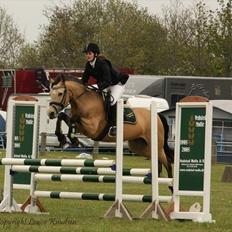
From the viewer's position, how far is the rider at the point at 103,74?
1511cm

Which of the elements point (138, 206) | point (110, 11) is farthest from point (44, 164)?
point (110, 11)

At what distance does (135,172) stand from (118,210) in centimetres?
55

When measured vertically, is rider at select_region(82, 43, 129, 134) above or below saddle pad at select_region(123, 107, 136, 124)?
above

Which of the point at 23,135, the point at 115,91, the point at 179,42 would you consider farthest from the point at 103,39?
the point at 23,135

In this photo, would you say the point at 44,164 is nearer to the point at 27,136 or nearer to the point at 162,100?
the point at 27,136

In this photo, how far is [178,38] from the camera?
67.6 metres

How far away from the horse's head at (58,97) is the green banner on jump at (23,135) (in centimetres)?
110

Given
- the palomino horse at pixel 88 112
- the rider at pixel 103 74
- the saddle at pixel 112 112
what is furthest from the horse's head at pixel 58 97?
the saddle at pixel 112 112

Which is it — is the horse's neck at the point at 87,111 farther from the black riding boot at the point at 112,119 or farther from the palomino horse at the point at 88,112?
the black riding boot at the point at 112,119

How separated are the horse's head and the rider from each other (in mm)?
714

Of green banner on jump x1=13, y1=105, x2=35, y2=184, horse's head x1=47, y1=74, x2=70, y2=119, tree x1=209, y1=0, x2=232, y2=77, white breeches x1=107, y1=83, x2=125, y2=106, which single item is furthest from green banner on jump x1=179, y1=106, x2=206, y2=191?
tree x1=209, y1=0, x2=232, y2=77

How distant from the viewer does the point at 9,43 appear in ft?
264

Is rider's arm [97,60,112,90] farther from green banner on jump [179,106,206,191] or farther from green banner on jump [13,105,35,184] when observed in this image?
green banner on jump [179,106,206,191]

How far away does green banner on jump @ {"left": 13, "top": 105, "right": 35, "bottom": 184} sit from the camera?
13.2 meters
